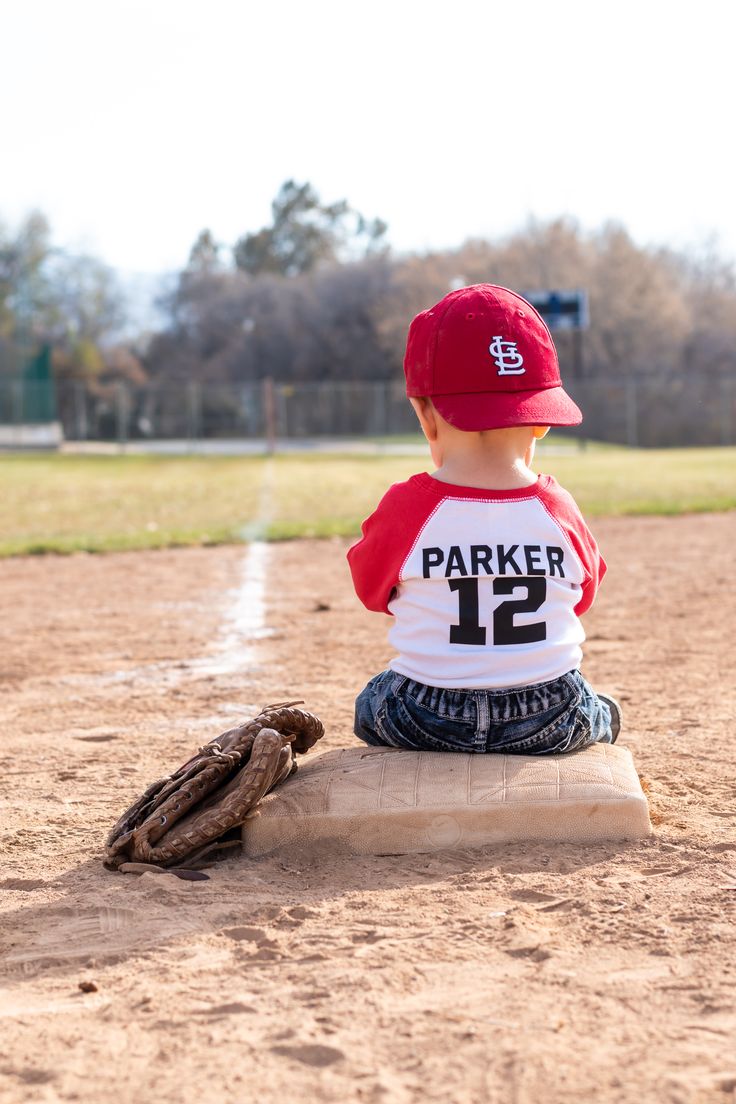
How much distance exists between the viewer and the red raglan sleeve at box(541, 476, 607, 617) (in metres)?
2.98

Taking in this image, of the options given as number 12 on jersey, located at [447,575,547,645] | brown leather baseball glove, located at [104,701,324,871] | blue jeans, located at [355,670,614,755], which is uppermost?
number 12 on jersey, located at [447,575,547,645]

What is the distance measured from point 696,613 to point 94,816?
406 centimetres

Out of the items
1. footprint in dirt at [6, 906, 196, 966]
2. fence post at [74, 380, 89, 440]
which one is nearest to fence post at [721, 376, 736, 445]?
fence post at [74, 380, 89, 440]

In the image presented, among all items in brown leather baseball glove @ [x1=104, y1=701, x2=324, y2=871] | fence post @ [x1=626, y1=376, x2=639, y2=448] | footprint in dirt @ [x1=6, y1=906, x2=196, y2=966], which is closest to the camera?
footprint in dirt @ [x1=6, y1=906, x2=196, y2=966]

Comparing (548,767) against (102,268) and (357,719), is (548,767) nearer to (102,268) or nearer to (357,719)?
(357,719)

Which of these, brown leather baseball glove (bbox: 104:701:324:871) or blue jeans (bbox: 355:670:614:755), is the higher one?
blue jeans (bbox: 355:670:614:755)

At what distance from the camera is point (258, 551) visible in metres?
9.78

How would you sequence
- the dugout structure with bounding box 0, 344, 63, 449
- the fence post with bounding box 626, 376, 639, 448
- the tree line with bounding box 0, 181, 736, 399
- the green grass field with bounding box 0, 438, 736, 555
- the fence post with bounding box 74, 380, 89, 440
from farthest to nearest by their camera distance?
the tree line with bounding box 0, 181, 736, 399 < the fence post with bounding box 74, 380, 89, 440 < the fence post with bounding box 626, 376, 639, 448 < the dugout structure with bounding box 0, 344, 63, 449 < the green grass field with bounding box 0, 438, 736, 555

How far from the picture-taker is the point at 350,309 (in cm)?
5938

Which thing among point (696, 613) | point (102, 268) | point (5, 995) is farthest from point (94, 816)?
point (102, 268)

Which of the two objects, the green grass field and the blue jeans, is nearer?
the blue jeans

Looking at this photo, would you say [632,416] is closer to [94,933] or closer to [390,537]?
[390,537]

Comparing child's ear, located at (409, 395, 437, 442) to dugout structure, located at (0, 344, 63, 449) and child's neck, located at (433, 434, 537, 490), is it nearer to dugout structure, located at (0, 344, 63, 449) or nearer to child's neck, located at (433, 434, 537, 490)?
child's neck, located at (433, 434, 537, 490)

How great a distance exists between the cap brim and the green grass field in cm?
741
